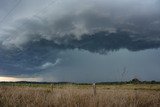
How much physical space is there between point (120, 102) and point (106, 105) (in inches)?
37.7

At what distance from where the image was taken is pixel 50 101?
36.5ft

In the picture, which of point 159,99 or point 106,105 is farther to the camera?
point 159,99

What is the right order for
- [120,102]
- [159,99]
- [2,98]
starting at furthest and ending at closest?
1. [159,99]
2. [2,98]
3. [120,102]

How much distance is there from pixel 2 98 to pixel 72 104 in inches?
124

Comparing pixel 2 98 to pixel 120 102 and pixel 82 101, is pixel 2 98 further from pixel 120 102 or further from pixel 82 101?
pixel 120 102

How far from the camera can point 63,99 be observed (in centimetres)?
1150

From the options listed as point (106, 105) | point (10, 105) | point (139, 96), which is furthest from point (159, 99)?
point (10, 105)

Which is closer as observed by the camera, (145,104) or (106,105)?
(106,105)

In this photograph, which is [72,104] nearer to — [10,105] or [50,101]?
[50,101]

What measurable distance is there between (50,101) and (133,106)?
3.19m

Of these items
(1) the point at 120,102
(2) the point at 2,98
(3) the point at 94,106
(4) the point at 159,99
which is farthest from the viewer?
(4) the point at 159,99

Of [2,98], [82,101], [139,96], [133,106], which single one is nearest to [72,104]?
[82,101]

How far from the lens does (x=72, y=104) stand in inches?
408

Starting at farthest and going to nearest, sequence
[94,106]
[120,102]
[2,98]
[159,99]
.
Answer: [159,99] < [2,98] < [120,102] < [94,106]
